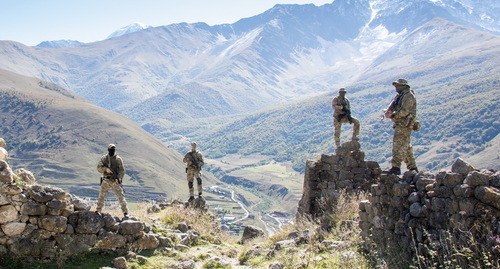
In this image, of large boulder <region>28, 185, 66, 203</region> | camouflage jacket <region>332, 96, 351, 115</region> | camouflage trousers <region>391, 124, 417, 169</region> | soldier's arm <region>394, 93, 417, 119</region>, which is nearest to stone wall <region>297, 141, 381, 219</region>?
camouflage jacket <region>332, 96, 351, 115</region>

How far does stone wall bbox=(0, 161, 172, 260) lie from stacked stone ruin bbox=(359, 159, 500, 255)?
6.57m

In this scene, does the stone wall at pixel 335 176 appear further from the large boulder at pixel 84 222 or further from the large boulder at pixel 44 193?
the large boulder at pixel 44 193

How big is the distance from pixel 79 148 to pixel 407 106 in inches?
6471

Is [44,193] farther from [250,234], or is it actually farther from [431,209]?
[250,234]

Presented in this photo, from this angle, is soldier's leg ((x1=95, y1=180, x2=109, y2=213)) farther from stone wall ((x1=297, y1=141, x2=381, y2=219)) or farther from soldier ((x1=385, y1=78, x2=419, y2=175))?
soldier ((x1=385, y1=78, x2=419, y2=175))

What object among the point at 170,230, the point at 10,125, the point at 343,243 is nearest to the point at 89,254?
the point at 170,230

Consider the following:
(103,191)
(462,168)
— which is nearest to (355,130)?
(462,168)

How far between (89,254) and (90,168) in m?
148

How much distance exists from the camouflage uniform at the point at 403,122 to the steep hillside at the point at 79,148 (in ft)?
405

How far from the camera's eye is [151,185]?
14375 cm

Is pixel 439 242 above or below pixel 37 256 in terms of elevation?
above

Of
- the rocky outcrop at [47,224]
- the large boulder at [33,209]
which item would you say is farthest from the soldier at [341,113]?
the large boulder at [33,209]

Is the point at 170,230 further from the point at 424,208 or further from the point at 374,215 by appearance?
the point at 424,208


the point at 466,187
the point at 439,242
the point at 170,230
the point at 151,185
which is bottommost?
the point at 151,185
